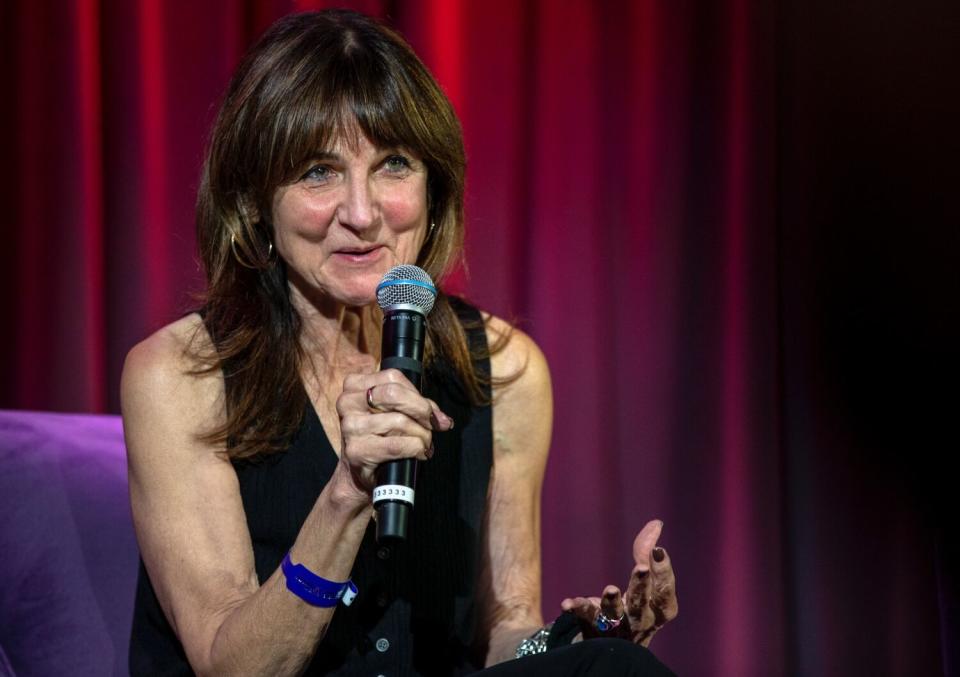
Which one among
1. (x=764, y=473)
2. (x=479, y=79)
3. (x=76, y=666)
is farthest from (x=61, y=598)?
(x=764, y=473)

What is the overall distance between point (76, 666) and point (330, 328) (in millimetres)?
583

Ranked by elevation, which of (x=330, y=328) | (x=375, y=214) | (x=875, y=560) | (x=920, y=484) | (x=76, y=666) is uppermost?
(x=375, y=214)

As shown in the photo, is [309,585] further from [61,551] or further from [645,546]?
[61,551]

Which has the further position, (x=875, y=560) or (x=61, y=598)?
(x=875, y=560)

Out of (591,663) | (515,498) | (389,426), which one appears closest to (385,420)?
(389,426)

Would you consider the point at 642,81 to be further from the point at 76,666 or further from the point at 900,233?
the point at 76,666

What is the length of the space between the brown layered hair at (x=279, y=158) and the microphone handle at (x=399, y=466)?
40 cm

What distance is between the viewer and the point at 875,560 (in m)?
2.72

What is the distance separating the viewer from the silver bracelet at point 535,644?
1.51 metres

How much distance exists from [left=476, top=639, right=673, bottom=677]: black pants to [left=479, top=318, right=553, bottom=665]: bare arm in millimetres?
377

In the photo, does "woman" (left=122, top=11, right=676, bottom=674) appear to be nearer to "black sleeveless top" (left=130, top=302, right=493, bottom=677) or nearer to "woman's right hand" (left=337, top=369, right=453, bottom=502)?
"black sleeveless top" (left=130, top=302, right=493, bottom=677)

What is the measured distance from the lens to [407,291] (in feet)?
3.70

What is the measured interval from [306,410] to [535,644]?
0.44m

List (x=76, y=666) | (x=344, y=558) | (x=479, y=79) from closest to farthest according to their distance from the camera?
(x=344, y=558)
(x=76, y=666)
(x=479, y=79)
